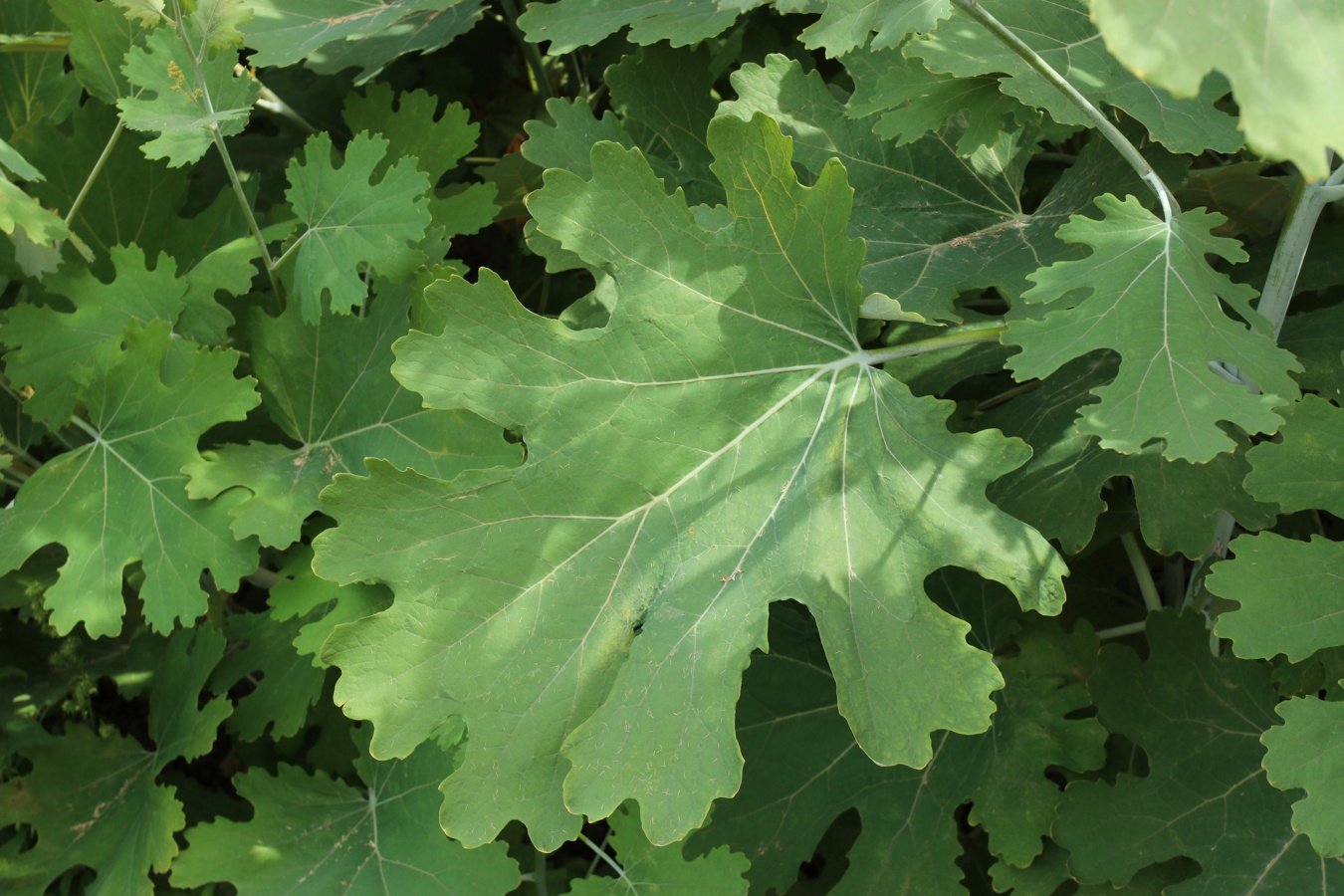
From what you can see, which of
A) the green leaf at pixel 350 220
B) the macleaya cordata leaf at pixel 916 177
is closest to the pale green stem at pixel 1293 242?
the macleaya cordata leaf at pixel 916 177

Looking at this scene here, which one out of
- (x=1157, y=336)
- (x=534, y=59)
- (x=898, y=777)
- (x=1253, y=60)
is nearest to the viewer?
(x=1253, y=60)

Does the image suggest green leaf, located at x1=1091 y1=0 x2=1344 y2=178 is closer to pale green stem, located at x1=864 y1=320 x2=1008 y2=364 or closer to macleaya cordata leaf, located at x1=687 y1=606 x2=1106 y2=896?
pale green stem, located at x1=864 y1=320 x2=1008 y2=364

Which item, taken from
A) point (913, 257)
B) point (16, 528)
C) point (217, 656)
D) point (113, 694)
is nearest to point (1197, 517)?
point (913, 257)

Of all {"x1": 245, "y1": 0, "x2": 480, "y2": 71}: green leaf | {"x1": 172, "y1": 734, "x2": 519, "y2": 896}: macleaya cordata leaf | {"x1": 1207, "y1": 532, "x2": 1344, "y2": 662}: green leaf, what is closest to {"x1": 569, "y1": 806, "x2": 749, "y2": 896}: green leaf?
{"x1": 172, "y1": 734, "x2": 519, "y2": 896}: macleaya cordata leaf

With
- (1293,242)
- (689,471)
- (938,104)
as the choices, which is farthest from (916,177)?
(689,471)

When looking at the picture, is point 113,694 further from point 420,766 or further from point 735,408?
point 735,408

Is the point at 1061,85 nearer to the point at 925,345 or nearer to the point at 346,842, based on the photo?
the point at 925,345

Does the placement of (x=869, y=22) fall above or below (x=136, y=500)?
above
